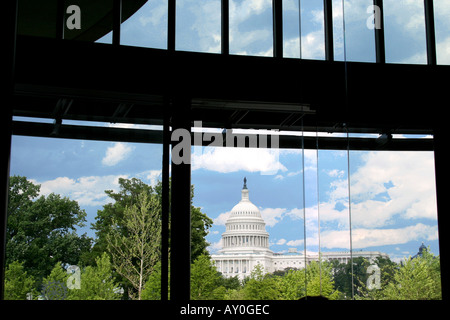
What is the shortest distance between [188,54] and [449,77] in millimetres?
2616

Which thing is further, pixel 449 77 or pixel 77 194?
pixel 449 77

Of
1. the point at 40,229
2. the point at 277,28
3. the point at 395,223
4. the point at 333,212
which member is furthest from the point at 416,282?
the point at 40,229

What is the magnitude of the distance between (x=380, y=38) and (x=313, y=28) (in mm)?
698

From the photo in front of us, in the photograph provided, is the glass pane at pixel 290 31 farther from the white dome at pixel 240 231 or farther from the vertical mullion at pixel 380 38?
the white dome at pixel 240 231

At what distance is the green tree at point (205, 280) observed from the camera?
4.97 meters

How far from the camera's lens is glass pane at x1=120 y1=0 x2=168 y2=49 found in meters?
5.20

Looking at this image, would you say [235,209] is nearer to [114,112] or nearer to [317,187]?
[317,187]

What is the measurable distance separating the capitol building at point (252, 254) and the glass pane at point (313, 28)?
1.58 m

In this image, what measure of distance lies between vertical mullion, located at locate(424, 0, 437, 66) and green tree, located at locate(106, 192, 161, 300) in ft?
10.6

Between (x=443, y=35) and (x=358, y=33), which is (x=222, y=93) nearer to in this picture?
(x=358, y=33)

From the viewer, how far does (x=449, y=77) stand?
215 inches

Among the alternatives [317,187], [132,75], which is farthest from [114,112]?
[317,187]

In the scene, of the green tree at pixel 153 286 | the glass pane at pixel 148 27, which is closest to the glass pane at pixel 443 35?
the glass pane at pixel 148 27

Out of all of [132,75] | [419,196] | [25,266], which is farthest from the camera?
[419,196]
